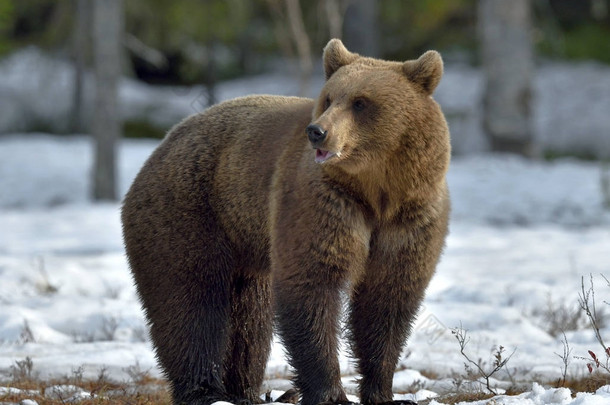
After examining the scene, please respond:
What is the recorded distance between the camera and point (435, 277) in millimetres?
9109

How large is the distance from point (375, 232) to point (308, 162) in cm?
44

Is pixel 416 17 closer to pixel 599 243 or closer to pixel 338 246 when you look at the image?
pixel 599 243

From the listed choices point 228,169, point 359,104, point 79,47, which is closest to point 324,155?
point 359,104

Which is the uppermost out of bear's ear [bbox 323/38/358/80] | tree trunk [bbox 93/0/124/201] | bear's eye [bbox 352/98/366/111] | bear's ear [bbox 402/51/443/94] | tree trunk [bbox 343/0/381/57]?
tree trunk [bbox 343/0/381/57]

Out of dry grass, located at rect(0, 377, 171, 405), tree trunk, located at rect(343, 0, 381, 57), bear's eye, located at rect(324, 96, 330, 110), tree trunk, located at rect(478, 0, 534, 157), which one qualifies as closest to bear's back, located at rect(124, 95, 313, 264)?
bear's eye, located at rect(324, 96, 330, 110)

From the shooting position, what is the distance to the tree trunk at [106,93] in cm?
1373

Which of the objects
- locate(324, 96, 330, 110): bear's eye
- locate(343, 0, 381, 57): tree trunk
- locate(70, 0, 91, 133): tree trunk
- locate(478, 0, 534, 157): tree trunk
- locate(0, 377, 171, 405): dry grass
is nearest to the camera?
locate(324, 96, 330, 110): bear's eye

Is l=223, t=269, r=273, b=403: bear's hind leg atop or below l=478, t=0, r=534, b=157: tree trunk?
below

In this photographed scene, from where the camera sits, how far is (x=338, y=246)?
4.07 m

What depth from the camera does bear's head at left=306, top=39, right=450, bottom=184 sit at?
13.3 feet

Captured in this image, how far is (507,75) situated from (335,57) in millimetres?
10545

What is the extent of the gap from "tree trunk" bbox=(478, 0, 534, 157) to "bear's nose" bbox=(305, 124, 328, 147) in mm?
10888

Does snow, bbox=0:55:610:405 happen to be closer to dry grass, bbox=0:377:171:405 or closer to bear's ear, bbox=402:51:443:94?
dry grass, bbox=0:377:171:405

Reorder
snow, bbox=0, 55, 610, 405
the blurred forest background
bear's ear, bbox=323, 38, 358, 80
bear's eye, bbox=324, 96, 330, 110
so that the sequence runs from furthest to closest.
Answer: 1. the blurred forest background
2. snow, bbox=0, 55, 610, 405
3. bear's ear, bbox=323, 38, 358, 80
4. bear's eye, bbox=324, 96, 330, 110
